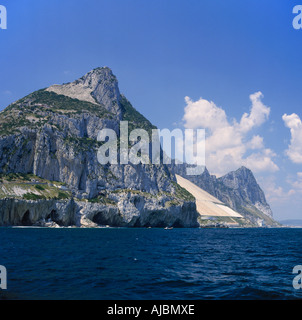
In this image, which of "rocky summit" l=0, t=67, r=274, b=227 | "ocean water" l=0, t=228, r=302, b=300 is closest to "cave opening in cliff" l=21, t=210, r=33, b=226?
"rocky summit" l=0, t=67, r=274, b=227

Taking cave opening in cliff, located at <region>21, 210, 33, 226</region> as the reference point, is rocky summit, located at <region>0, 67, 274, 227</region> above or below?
above

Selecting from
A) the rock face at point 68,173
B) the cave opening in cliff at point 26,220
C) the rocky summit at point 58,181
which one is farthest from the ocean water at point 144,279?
the rock face at point 68,173

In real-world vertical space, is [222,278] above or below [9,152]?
below

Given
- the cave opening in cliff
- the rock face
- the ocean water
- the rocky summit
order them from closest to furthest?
the ocean water → the cave opening in cliff → the rocky summit → the rock face

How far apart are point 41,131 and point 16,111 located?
41591 millimetres

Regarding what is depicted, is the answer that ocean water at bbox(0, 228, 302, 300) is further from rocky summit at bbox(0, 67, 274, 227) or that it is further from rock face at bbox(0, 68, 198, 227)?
rock face at bbox(0, 68, 198, 227)

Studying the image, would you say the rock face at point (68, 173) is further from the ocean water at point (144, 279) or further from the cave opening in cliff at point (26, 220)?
the ocean water at point (144, 279)

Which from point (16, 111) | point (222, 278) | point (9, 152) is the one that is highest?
point (16, 111)

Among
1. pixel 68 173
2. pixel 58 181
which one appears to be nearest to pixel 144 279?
pixel 58 181

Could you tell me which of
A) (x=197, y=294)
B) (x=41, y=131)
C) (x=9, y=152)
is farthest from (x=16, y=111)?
(x=197, y=294)

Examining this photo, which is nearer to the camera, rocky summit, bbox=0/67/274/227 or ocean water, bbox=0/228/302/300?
ocean water, bbox=0/228/302/300

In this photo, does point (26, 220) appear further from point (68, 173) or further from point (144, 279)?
point (144, 279)
